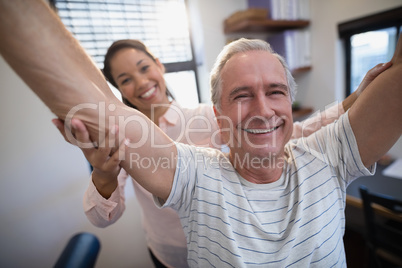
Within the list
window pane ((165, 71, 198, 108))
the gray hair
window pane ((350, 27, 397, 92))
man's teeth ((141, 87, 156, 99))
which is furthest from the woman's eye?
window pane ((350, 27, 397, 92))

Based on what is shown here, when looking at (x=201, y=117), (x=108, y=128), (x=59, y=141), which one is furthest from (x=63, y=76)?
(x=59, y=141)

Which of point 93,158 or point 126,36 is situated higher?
point 126,36

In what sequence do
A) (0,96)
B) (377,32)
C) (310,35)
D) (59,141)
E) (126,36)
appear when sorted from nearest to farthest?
(0,96), (59,141), (377,32), (126,36), (310,35)

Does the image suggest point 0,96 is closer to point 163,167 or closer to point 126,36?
point 126,36

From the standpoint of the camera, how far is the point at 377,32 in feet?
5.73

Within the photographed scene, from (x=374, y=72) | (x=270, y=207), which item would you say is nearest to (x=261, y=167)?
(x=270, y=207)

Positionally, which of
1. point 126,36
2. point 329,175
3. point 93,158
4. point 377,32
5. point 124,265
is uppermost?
point 126,36

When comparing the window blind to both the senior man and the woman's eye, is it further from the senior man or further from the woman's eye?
the senior man

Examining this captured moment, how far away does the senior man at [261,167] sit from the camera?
1.96 feet

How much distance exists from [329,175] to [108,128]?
748 millimetres

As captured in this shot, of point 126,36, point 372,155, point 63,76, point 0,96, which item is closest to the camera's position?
point 63,76

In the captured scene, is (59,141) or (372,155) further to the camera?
(59,141)

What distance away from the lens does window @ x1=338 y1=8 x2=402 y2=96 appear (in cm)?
162

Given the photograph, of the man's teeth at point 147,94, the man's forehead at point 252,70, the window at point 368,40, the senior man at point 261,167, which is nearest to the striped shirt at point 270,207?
the senior man at point 261,167
